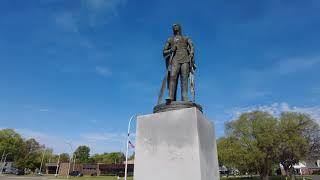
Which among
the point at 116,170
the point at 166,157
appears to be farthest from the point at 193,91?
the point at 116,170

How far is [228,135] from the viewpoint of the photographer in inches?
1826

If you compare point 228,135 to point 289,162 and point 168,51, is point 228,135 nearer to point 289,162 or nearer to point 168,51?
point 289,162

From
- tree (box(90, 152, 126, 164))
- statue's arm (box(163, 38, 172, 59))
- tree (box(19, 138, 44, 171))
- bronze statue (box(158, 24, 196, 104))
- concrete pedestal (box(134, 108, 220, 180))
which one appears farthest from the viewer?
tree (box(90, 152, 126, 164))

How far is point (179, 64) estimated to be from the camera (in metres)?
7.73

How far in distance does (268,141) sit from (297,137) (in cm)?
431

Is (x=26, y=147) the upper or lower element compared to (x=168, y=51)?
upper

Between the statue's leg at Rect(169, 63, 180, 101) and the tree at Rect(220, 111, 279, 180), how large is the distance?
37.8 m

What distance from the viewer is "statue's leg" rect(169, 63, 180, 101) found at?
7.54 metres

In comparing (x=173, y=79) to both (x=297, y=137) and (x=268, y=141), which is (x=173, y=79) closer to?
(x=268, y=141)

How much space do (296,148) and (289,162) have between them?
561cm

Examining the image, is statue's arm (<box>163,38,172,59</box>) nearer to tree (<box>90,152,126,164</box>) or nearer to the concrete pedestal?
the concrete pedestal

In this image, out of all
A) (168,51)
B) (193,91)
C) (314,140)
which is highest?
(314,140)

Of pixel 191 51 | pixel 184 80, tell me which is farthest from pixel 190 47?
pixel 184 80

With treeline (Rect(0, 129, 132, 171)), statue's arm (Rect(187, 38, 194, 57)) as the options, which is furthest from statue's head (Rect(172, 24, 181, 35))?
treeline (Rect(0, 129, 132, 171))
